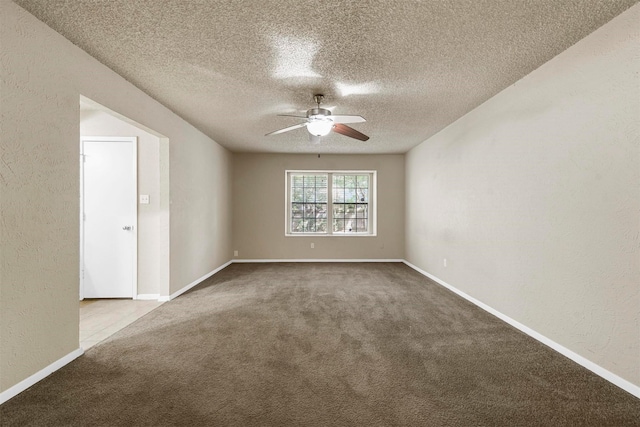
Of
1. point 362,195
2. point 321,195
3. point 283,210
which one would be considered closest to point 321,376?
point 283,210

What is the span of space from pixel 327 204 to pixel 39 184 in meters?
5.43

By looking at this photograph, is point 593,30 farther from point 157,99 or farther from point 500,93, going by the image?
point 157,99

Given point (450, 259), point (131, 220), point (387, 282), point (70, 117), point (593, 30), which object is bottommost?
point (387, 282)

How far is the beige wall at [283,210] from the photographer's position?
6.79 meters

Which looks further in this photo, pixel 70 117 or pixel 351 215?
pixel 351 215

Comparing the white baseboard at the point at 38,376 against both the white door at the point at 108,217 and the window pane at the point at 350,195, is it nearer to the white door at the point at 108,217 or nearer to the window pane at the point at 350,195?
the white door at the point at 108,217

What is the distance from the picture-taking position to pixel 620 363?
1968 mm

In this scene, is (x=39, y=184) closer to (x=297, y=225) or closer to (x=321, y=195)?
(x=297, y=225)

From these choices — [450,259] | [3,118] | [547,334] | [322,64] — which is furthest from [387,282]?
[3,118]

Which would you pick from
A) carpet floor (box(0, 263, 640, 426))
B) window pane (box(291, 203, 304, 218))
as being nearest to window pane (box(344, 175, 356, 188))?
window pane (box(291, 203, 304, 218))

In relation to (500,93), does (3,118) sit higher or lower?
lower

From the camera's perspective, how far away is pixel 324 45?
2.30 metres

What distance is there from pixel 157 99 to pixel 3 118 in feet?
6.00

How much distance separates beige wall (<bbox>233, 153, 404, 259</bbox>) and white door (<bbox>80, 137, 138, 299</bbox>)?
9.67 feet
